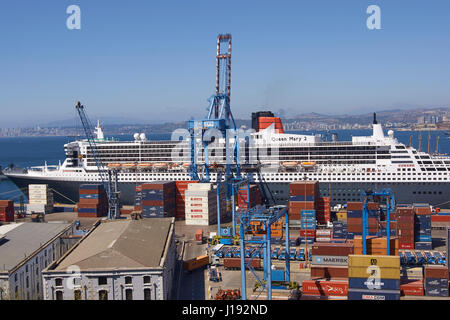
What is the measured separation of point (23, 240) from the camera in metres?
21.6

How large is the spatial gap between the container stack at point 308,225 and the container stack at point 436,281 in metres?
9.51

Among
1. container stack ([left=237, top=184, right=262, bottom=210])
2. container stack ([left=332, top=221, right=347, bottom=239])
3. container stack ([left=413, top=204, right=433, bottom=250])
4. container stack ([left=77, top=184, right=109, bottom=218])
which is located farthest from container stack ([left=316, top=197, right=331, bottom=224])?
container stack ([left=77, top=184, right=109, bottom=218])

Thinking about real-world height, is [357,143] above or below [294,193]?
above

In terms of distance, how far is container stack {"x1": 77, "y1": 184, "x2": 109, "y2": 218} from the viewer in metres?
38.7

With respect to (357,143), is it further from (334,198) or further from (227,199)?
(227,199)

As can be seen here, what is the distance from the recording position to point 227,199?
130 feet

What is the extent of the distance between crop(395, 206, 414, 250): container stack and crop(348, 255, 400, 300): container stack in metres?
10.7

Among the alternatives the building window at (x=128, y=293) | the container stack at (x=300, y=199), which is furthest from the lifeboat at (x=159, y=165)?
the building window at (x=128, y=293)

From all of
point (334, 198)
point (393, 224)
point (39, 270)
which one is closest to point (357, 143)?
point (334, 198)

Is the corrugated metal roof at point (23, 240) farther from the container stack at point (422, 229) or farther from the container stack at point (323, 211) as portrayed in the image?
the container stack at point (422, 229)

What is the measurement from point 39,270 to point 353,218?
56.9 ft

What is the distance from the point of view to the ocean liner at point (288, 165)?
125 ft
